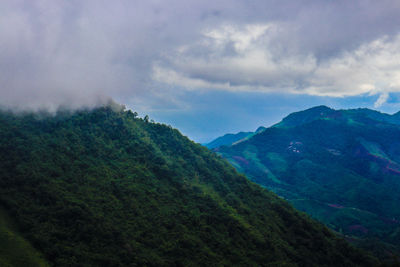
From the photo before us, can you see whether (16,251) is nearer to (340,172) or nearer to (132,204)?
(132,204)

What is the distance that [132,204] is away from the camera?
1713 inches

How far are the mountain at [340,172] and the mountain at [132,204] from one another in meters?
31.1

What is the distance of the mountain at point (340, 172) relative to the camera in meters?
94.8

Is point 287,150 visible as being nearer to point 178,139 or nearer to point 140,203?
point 178,139

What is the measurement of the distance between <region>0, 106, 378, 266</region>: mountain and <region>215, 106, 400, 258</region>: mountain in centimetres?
3112

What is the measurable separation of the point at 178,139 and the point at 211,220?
2996cm

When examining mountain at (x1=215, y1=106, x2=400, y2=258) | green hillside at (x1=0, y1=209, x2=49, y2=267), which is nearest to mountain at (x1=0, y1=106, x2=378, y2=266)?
green hillside at (x1=0, y1=209, x2=49, y2=267)

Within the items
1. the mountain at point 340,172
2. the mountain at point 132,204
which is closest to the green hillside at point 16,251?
→ the mountain at point 132,204

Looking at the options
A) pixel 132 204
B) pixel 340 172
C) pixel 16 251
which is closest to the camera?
pixel 16 251

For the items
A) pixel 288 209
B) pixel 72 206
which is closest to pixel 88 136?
pixel 72 206

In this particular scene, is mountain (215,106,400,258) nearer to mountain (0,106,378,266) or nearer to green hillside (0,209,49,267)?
mountain (0,106,378,266)

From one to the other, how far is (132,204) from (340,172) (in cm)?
12555

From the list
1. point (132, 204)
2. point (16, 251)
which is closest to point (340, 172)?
point (132, 204)

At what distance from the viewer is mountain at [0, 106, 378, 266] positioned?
113ft
